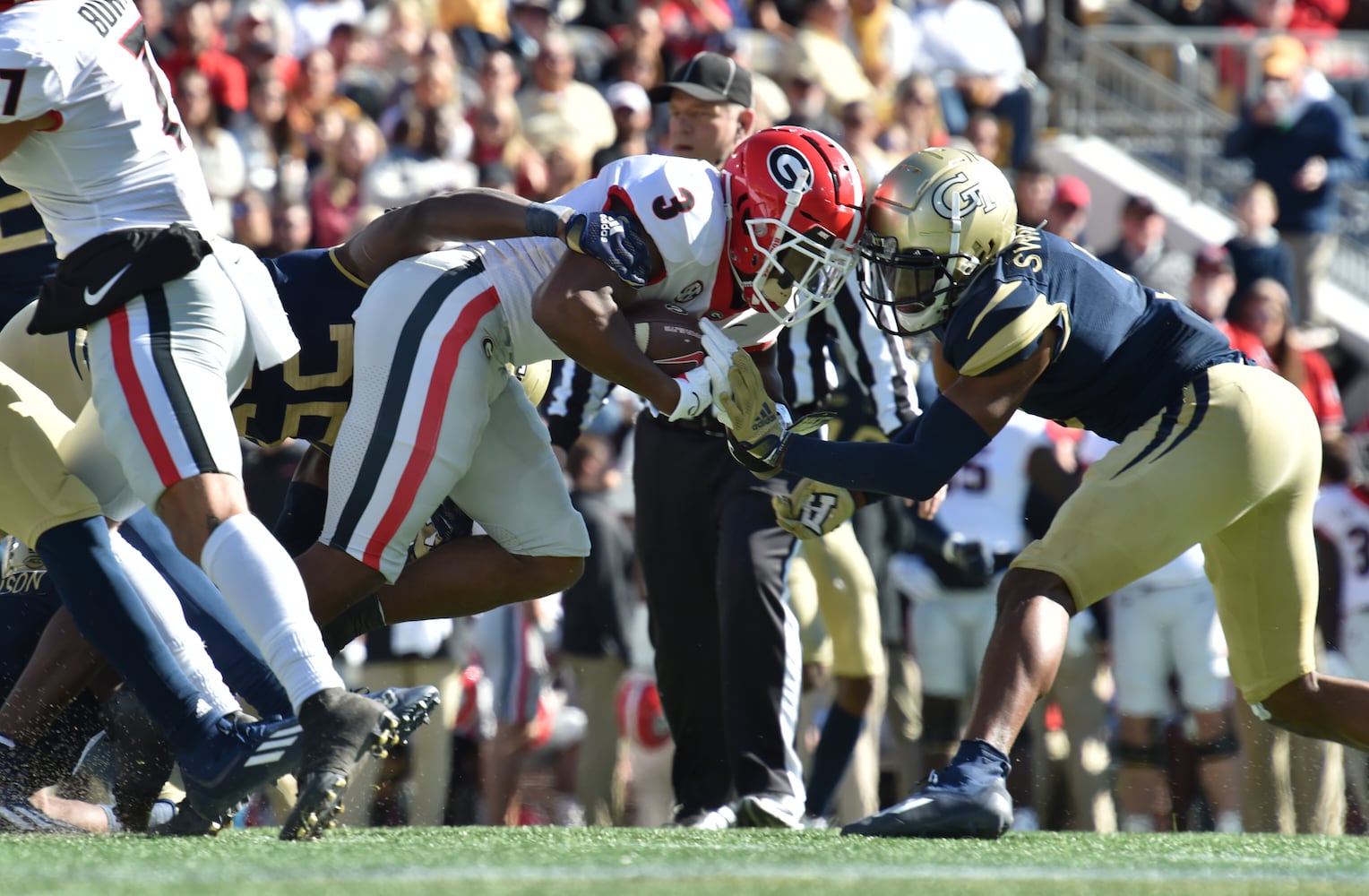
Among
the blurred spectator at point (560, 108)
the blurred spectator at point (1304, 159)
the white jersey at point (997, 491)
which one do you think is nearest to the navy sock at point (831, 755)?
the white jersey at point (997, 491)

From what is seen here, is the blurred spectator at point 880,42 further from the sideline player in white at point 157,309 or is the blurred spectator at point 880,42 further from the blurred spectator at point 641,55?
the sideline player in white at point 157,309

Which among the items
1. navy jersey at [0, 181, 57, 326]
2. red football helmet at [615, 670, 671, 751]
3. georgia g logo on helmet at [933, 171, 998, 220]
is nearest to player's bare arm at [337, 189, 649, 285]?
georgia g logo on helmet at [933, 171, 998, 220]

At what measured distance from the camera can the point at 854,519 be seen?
6.98 m

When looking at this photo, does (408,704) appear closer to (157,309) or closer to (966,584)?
(157,309)

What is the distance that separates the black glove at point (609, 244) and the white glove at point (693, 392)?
9.3 inches

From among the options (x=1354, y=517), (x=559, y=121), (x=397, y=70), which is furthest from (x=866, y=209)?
(x=397, y=70)

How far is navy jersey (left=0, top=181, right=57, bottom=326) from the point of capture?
4879mm

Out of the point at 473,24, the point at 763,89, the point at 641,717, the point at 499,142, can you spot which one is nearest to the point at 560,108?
the point at 499,142

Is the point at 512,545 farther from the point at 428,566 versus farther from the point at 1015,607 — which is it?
the point at 1015,607

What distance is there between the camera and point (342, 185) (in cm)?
916

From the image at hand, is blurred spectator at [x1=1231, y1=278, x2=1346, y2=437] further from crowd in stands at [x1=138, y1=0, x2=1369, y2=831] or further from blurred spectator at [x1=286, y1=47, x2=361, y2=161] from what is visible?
blurred spectator at [x1=286, y1=47, x2=361, y2=161]

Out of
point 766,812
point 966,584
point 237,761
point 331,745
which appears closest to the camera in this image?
point 331,745

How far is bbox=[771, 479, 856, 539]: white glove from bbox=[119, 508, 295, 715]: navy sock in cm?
144

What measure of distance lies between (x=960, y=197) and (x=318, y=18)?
23.9 ft
